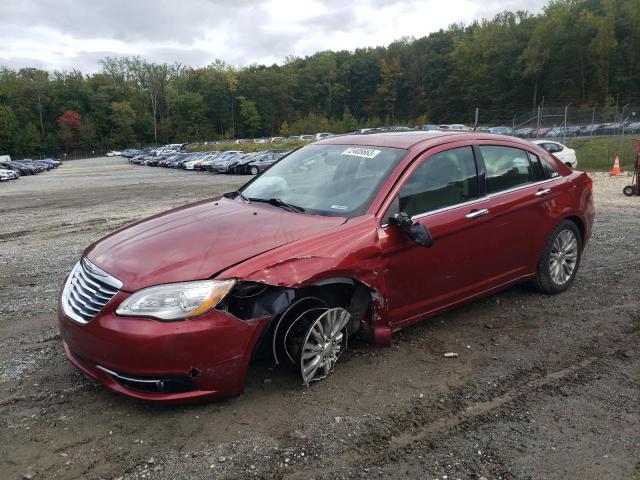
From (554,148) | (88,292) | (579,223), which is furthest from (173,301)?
(554,148)

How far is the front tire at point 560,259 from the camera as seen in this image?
198 inches

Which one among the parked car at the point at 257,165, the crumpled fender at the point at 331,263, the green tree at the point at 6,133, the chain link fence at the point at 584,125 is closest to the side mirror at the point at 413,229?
the crumpled fender at the point at 331,263

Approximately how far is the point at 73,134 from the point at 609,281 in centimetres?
11886

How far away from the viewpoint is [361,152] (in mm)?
4254

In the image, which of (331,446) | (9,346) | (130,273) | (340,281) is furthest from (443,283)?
(9,346)

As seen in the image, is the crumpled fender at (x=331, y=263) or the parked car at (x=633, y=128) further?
the parked car at (x=633, y=128)

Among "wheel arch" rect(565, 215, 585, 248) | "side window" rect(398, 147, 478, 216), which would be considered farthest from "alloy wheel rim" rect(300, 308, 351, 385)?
"wheel arch" rect(565, 215, 585, 248)

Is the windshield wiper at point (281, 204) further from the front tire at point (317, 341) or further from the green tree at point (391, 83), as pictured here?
the green tree at point (391, 83)

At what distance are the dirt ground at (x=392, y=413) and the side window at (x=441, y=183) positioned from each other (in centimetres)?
114

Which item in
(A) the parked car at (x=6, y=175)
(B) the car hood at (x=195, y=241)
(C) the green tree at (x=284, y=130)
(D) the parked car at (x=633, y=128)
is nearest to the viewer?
(B) the car hood at (x=195, y=241)

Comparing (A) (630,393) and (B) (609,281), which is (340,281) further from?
(B) (609,281)

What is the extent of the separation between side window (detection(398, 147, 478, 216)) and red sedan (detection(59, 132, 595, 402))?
0.5 inches

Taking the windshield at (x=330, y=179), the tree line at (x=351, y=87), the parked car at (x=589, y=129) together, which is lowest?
the windshield at (x=330, y=179)

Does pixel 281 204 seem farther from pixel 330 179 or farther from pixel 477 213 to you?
pixel 477 213
